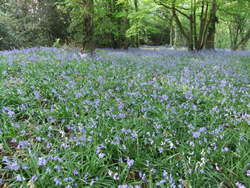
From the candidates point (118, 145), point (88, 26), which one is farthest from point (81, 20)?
point (118, 145)

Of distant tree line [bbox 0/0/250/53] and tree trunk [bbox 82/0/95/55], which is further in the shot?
distant tree line [bbox 0/0/250/53]

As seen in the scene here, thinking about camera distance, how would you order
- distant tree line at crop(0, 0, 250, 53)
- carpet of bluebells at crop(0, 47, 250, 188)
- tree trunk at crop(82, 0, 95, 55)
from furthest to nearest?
distant tree line at crop(0, 0, 250, 53) → tree trunk at crop(82, 0, 95, 55) → carpet of bluebells at crop(0, 47, 250, 188)

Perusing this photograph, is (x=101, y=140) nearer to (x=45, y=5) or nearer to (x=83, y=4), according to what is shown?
(x=83, y=4)

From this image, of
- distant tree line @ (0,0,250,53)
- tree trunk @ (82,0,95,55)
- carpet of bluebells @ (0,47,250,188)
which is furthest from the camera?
distant tree line @ (0,0,250,53)

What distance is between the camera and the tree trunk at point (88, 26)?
849cm

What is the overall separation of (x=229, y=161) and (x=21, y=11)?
17.0 meters

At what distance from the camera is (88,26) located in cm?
910

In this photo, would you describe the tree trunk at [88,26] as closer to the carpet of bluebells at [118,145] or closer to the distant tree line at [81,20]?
the distant tree line at [81,20]

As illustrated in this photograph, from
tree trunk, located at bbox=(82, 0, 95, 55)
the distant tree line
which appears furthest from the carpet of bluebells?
the distant tree line

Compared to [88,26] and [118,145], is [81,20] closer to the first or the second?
[88,26]

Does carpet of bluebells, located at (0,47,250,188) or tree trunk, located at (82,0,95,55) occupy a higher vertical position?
tree trunk, located at (82,0,95,55)

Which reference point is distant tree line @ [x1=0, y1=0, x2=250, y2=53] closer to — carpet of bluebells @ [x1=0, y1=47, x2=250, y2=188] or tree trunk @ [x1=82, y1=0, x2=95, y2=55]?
tree trunk @ [x1=82, y1=0, x2=95, y2=55]

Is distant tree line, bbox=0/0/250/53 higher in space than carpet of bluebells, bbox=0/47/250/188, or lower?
higher

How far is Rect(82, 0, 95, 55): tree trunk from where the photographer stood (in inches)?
334
